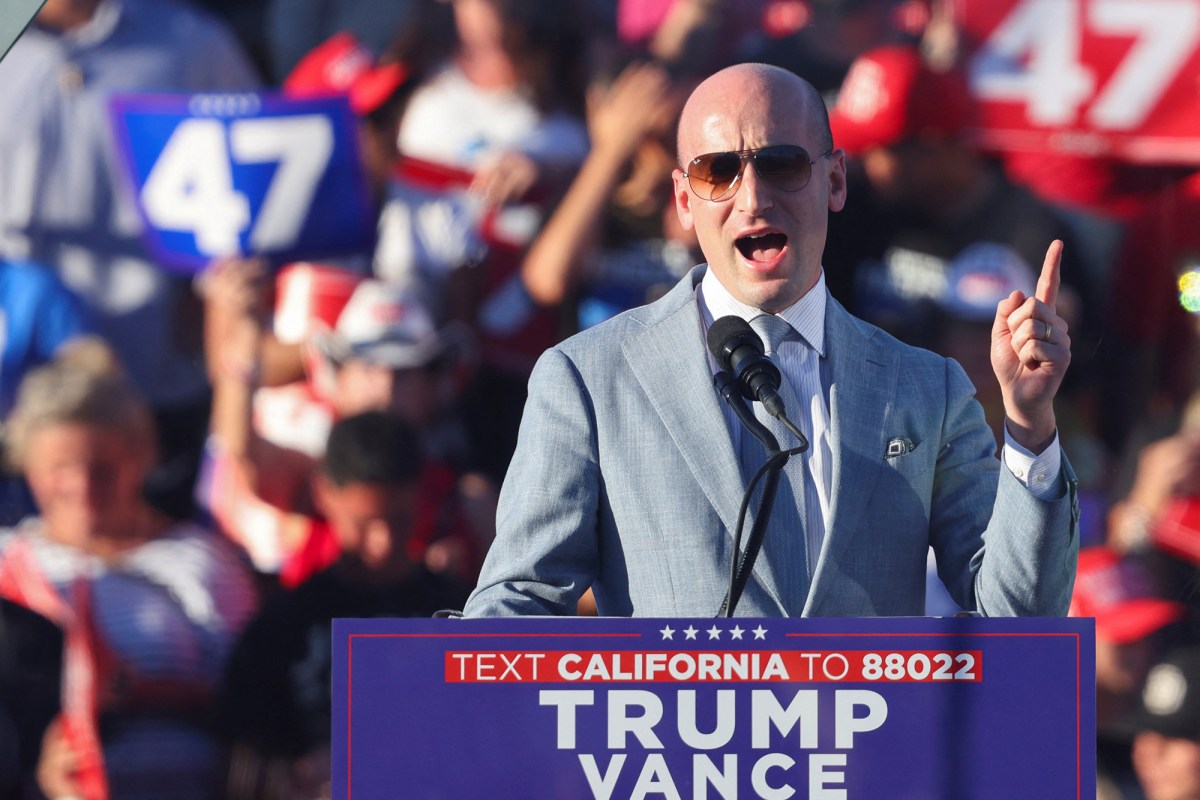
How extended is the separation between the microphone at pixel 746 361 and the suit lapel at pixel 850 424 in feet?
0.55

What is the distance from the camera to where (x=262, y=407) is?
4.34m

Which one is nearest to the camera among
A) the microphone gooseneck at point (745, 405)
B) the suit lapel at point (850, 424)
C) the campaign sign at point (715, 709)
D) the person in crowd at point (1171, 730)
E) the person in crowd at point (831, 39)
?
the campaign sign at point (715, 709)

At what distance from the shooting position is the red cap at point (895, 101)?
14.2 ft

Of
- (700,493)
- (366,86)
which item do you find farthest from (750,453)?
(366,86)

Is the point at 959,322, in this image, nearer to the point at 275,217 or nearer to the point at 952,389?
the point at 275,217

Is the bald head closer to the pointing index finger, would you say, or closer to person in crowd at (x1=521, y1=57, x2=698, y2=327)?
the pointing index finger

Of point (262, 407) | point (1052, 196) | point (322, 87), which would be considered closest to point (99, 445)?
point (262, 407)

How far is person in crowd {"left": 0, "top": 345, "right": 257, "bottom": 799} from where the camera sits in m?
4.27

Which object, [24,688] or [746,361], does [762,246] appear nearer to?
[746,361]

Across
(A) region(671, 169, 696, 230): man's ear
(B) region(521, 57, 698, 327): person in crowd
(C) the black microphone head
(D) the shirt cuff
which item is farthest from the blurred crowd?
(D) the shirt cuff

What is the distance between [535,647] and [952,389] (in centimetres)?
69

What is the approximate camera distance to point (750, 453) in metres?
1.83

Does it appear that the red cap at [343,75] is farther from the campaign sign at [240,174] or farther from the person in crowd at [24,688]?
the person in crowd at [24,688]

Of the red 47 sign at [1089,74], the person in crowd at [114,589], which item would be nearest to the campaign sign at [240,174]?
the person in crowd at [114,589]
